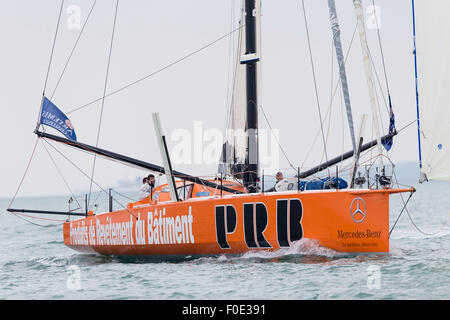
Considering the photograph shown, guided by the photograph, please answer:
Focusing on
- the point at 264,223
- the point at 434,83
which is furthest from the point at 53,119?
the point at 434,83

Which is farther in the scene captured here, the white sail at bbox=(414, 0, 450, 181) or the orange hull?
the orange hull

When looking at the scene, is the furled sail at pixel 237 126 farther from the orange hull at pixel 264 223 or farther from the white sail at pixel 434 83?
the white sail at pixel 434 83

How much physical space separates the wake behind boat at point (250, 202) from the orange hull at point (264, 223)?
2 cm

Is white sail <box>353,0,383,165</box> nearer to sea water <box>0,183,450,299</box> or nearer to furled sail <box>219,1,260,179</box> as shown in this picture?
sea water <box>0,183,450,299</box>

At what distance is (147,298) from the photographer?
10266 millimetres

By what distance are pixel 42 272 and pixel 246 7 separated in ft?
23.8

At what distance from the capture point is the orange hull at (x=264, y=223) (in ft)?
41.3

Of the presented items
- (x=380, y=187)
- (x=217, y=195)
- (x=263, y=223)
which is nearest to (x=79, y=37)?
(x=217, y=195)

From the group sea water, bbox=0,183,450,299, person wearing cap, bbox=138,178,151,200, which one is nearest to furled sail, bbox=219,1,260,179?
person wearing cap, bbox=138,178,151,200

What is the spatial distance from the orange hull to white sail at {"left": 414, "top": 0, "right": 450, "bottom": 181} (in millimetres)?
1349

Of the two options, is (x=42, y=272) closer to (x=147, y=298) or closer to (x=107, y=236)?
(x=107, y=236)

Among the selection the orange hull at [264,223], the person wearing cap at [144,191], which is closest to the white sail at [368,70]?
the orange hull at [264,223]

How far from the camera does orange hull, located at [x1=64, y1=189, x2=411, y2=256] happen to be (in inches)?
496
